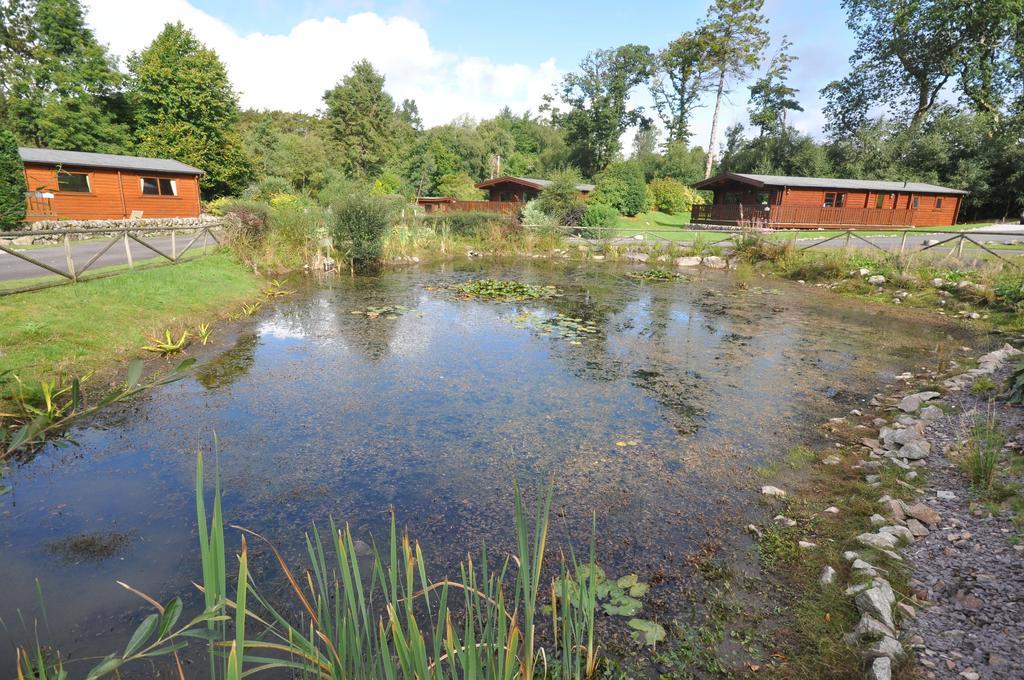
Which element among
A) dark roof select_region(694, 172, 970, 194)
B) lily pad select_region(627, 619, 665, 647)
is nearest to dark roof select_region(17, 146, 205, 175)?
lily pad select_region(627, 619, 665, 647)

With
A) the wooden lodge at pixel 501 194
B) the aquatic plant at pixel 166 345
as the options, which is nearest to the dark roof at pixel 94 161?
the wooden lodge at pixel 501 194

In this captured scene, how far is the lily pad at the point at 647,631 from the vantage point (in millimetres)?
3070

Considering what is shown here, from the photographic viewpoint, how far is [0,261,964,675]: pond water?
3.79 m

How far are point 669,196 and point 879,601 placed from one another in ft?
136

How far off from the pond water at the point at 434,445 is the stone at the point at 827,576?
540 mm

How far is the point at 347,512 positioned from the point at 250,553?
74 cm

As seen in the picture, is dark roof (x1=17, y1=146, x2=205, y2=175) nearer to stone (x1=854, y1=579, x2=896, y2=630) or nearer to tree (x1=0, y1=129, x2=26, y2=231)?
tree (x1=0, y1=129, x2=26, y2=231)

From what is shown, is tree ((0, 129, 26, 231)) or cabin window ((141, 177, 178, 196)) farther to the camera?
cabin window ((141, 177, 178, 196))

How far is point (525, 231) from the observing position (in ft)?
76.4

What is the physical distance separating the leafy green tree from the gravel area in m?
39.3

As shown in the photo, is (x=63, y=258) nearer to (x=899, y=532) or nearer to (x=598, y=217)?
(x=899, y=532)

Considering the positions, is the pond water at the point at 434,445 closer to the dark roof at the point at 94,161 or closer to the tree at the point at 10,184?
the tree at the point at 10,184

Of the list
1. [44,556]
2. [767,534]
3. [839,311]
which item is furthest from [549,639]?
[839,311]

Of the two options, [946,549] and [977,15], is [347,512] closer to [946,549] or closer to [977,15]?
[946,549]
